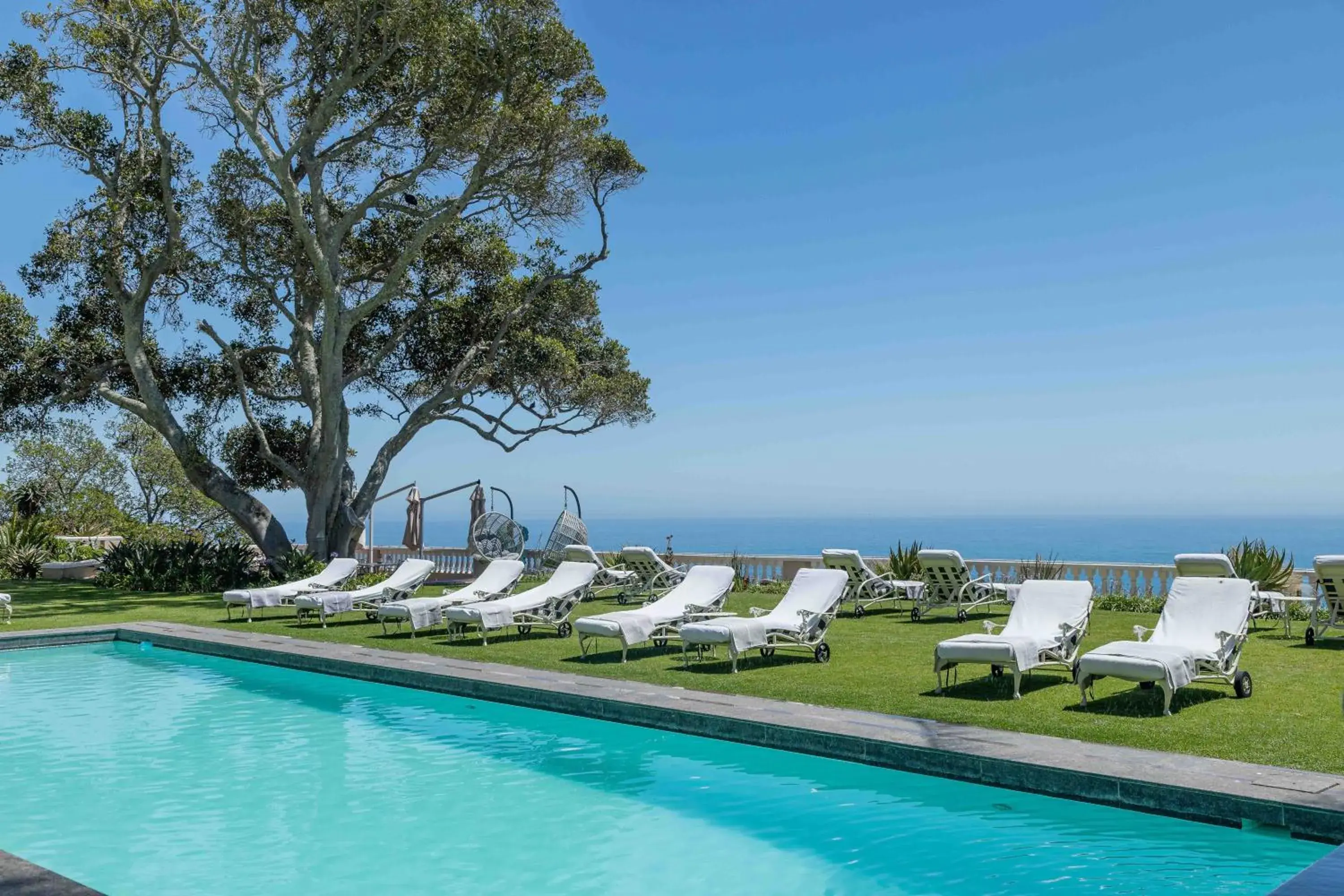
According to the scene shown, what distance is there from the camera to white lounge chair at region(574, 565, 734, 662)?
10859 mm

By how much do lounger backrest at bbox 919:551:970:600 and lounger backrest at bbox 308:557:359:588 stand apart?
27.5 feet

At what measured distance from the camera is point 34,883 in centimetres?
421

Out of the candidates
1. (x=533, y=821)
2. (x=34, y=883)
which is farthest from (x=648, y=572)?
(x=34, y=883)

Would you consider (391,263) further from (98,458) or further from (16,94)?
(98,458)

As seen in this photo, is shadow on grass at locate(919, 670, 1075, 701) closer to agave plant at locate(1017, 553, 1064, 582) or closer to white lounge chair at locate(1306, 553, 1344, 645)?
white lounge chair at locate(1306, 553, 1344, 645)

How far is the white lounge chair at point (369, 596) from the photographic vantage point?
48.1 feet

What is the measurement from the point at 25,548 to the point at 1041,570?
20675 mm

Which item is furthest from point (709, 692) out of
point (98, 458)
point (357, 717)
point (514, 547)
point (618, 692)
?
point (98, 458)

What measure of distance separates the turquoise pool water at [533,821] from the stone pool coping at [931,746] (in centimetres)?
9

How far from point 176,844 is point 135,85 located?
19199mm

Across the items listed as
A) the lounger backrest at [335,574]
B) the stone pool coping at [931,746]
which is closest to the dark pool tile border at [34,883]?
the stone pool coping at [931,746]

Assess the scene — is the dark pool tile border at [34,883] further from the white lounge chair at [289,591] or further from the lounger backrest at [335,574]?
the lounger backrest at [335,574]

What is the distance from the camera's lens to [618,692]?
8906 mm

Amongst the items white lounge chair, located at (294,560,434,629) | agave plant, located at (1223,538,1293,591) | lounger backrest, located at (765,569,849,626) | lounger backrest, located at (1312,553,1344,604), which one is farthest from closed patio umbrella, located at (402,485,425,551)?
lounger backrest, located at (1312,553,1344,604)
